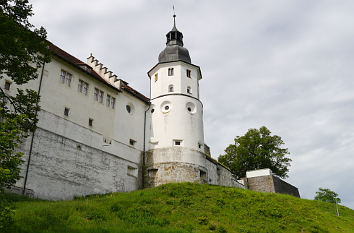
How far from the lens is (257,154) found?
176 feet

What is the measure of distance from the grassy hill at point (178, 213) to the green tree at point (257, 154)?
2311cm

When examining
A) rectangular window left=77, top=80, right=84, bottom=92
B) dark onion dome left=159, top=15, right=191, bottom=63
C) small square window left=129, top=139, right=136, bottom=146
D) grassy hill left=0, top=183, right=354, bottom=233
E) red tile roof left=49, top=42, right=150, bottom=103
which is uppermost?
dark onion dome left=159, top=15, right=191, bottom=63

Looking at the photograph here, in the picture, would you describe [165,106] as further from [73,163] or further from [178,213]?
[178,213]

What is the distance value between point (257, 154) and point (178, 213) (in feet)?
110

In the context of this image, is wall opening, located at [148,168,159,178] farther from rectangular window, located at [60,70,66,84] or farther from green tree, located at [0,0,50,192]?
green tree, located at [0,0,50,192]

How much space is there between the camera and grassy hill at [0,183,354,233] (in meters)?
17.4

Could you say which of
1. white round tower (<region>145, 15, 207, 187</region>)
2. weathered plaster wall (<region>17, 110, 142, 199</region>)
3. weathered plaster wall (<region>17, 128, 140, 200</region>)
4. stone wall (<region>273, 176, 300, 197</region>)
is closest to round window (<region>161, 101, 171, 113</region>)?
white round tower (<region>145, 15, 207, 187</region>)

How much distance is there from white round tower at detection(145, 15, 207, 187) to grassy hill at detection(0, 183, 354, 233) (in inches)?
236

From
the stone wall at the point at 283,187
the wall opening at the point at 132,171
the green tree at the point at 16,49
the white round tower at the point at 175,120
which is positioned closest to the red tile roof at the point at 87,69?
the white round tower at the point at 175,120

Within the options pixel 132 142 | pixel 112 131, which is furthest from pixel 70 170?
pixel 132 142

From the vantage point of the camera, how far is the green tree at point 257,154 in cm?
5328

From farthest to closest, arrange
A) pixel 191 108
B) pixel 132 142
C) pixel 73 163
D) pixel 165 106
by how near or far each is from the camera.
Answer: pixel 191 108 → pixel 165 106 → pixel 132 142 → pixel 73 163

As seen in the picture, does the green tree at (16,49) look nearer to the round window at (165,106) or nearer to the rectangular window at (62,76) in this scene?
the rectangular window at (62,76)

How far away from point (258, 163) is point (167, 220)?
34.9 meters
